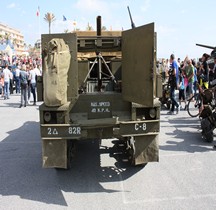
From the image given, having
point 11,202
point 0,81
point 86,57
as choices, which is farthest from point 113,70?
point 0,81

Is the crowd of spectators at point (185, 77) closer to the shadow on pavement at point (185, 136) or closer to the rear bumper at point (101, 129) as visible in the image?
the shadow on pavement at point (185, 136)

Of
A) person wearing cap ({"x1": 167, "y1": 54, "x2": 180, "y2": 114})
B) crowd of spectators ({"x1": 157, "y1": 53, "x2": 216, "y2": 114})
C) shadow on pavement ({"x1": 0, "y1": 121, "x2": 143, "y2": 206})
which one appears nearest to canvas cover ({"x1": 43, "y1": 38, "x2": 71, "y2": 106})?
shadow on pavement ({"x1": 0, "y1": 121, "x2": 143, "y2": 206})

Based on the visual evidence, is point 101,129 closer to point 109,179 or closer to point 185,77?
point 109,179

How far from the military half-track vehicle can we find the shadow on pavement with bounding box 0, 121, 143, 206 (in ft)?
1.21

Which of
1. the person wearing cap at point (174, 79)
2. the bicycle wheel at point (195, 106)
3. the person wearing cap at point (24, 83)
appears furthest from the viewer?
the person wearing cap at point (24, 83)

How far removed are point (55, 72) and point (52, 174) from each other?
78.9 inches

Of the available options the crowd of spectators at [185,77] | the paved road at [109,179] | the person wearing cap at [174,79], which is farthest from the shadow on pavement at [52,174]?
the person wearing cap at [174,79]

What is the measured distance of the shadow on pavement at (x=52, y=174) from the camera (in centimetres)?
466

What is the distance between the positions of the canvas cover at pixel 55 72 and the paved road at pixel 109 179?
1402mm

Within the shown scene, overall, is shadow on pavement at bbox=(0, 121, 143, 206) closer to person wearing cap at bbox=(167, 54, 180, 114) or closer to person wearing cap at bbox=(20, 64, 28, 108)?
person wearing cap at bbox=(167, 54, 180, 114)

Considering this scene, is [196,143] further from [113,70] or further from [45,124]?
[45,124]

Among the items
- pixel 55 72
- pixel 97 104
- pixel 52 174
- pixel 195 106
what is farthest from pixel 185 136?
pixel 55 72

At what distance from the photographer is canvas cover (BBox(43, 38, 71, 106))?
4422 millimetres

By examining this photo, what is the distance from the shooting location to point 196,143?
23.4 ft
